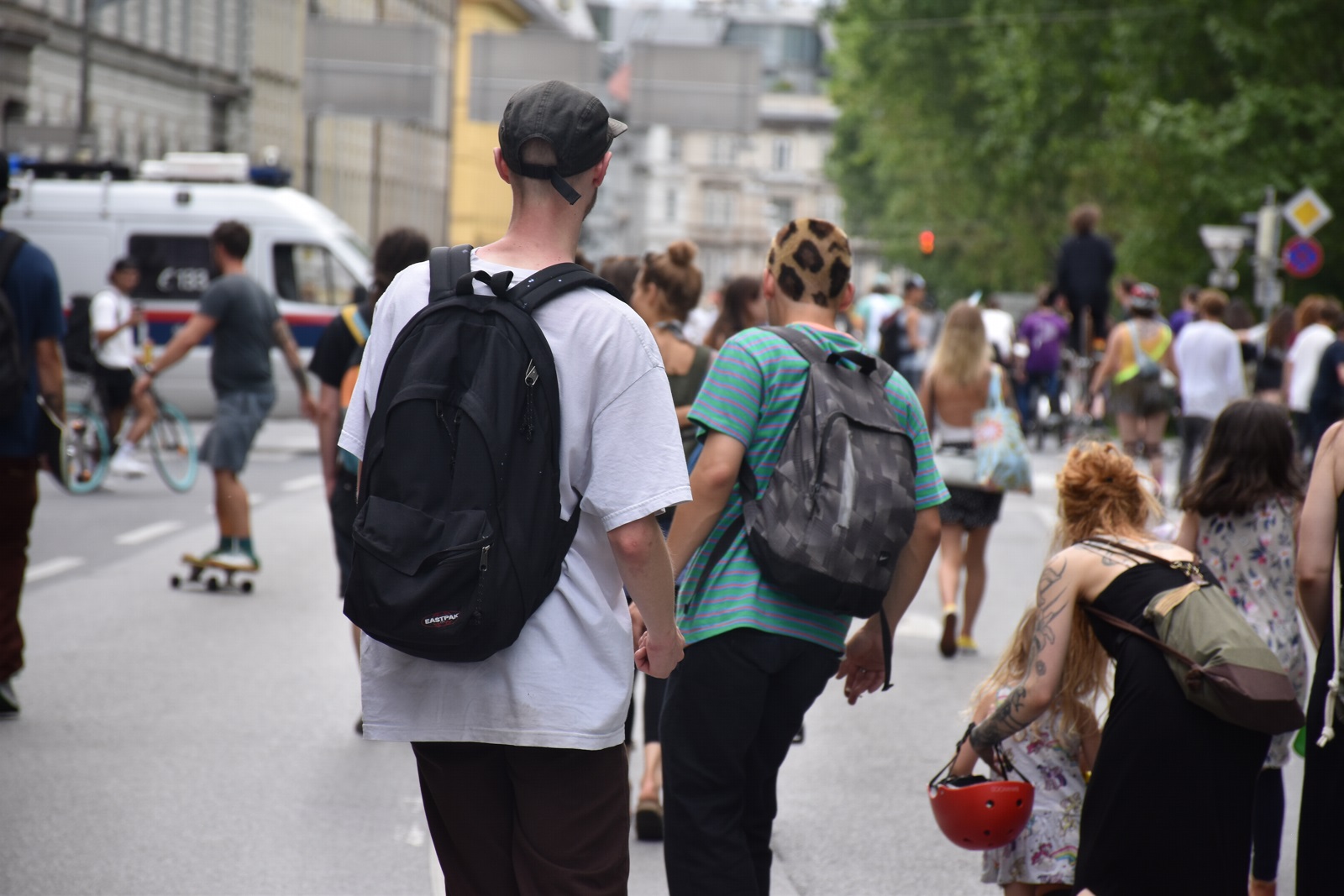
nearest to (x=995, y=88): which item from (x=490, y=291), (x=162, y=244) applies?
(x=162, y=244)

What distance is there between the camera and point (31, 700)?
7.95 metres

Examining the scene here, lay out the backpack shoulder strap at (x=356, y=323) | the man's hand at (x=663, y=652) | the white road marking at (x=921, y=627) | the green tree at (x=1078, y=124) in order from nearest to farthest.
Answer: the man's hand at (x=663, y=652) → the backpack shoulder strap at (x=356, y=323) → the white road marking at (x=921, y=627) → the green tree at (x=1078, y=124)

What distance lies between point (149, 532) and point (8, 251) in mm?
7089

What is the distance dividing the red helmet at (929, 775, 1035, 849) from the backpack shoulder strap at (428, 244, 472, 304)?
1967 millimetres

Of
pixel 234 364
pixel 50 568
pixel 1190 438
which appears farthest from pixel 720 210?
pixel 234 364

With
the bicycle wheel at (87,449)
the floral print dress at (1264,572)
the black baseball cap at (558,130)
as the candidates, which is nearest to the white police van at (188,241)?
the bicycle wheel at (87,449)

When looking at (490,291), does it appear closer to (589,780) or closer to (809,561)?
(589,780)

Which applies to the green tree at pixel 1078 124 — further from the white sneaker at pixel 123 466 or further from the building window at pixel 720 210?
the building window at pixel 720 210

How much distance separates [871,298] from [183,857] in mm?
20973

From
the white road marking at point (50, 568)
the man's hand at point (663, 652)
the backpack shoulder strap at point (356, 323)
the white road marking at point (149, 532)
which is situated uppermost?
the backpack shoulder strap at point (356, 323)

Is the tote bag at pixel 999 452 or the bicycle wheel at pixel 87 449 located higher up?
the tote bag at pixel 999 452

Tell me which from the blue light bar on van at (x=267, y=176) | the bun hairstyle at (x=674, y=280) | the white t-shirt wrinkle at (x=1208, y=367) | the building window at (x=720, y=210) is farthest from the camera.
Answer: the building window at (x=720, y=210)

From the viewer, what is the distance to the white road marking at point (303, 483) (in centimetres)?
1780

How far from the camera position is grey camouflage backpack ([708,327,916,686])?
4.22 metres
